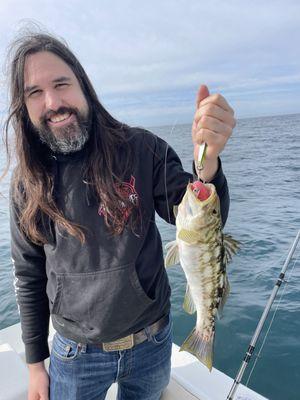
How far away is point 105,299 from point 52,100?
1.18 m

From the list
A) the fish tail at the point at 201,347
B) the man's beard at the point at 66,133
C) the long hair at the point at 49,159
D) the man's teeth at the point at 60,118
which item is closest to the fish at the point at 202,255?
the fish tail at the point at 201,347

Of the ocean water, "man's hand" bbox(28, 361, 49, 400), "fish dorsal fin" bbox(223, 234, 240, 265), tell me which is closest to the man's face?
the ocean water

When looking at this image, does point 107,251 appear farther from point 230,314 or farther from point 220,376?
point 230,314

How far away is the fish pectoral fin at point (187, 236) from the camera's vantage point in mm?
1763

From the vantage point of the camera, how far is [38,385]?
2.33m

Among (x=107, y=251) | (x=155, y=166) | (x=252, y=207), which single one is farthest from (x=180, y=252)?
(x=252, y=207)

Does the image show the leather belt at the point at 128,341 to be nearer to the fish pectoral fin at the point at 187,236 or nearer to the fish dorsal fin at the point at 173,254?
the fish dorsal fin at the point at 173,254

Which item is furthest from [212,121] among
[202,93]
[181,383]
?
[181,383]

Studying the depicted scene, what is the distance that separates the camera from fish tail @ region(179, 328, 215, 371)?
6.45ft

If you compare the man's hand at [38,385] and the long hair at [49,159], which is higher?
the long hair at [49,159]

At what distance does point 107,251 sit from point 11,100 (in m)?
1.14

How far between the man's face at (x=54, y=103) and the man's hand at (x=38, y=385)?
Answer: 148cm

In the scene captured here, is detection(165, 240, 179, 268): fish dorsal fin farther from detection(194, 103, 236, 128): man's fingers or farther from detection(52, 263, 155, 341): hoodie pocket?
detection(194, 103, 236, 128): man's fingers

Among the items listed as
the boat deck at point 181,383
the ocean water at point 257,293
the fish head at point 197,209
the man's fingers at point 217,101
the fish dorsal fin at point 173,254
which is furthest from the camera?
the ocean water at point 257,293
